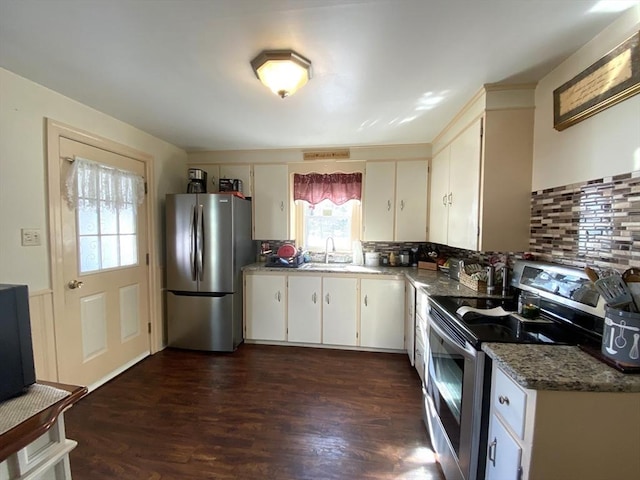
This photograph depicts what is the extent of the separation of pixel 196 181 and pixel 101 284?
136 cm

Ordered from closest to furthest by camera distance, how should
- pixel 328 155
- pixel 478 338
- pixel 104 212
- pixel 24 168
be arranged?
pixel 478 338 < pixel 24 168 < pixel 104 212 < pixel 328 155

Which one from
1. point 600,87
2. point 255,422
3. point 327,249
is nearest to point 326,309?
point 327,249

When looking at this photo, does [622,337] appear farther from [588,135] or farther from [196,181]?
[196,181]

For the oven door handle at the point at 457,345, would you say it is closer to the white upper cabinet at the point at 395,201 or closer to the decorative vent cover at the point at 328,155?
the white upper cabinet at the point at 395,201

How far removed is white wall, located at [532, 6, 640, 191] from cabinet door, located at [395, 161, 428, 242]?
52.8 inches

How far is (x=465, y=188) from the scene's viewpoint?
209 cm

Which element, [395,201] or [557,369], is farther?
[395,201]

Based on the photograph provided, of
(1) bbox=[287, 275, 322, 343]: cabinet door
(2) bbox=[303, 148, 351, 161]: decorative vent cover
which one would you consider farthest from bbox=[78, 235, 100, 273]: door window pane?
(2) bbox=[303, 148, 351, 161]: decorative vent cover

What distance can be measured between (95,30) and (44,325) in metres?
1.86

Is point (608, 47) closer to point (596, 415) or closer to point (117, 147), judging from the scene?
point (596, 415)

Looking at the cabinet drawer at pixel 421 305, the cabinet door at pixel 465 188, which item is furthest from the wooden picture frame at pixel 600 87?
the cabinet drawer at pixel 421 305

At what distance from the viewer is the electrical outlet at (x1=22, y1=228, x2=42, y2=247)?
1.74 m

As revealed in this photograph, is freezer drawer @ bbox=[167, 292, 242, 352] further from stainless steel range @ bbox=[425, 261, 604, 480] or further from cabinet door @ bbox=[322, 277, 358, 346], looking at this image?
stainless steel range @ bbox=[425, 261, 604, 480]

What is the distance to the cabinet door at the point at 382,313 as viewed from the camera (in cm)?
280
